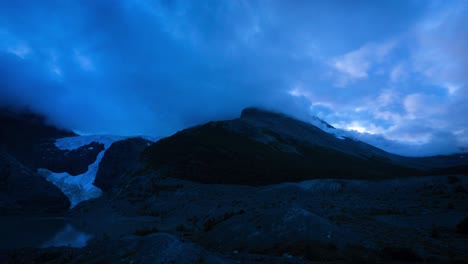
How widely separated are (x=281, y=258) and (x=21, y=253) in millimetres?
28555

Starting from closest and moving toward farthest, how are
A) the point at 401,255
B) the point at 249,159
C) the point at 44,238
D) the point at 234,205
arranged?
1. the point at 401,255
2. the point at 44,238
3. the point at 234,205
4. the point at 249,159


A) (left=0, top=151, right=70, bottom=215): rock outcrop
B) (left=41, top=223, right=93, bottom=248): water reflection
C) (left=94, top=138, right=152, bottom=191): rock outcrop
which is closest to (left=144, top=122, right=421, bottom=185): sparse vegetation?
(left=94, top=138, right=152, bottom=191): rock outcrop

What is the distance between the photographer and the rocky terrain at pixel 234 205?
58.0 feet

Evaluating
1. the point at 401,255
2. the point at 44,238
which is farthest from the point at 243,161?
the point at 401,255

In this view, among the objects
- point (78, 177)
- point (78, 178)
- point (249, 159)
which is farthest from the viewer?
point (78, 177)

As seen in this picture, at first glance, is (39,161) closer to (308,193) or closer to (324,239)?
(308,193)

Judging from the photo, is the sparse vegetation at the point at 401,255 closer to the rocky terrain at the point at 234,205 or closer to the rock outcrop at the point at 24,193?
the rocky terrain at the point at 234,205

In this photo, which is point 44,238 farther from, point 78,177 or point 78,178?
point 78,177

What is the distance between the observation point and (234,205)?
53.4 meters

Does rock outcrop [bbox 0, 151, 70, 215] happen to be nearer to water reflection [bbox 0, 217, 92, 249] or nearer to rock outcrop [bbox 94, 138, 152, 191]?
rock outcrop [bbox 94, 138, 152, 191]

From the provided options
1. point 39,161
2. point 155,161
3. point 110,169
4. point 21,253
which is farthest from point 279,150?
point 39,161

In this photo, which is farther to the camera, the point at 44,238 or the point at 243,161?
the point at 243,161

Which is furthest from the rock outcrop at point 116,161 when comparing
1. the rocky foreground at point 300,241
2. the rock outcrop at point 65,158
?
the rocky foreground at point 300,241

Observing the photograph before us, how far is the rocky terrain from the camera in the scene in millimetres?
17672
